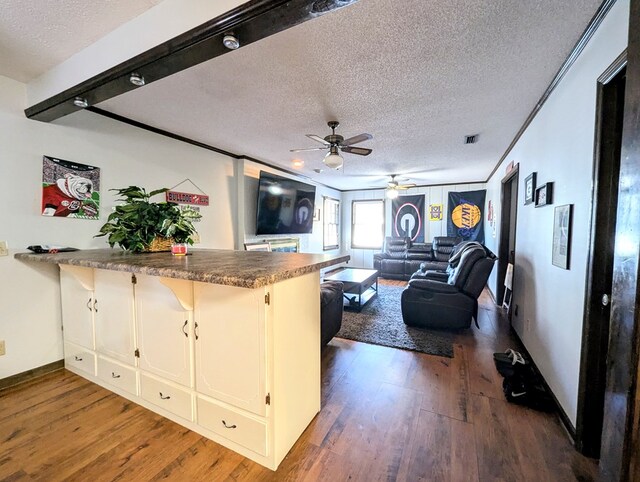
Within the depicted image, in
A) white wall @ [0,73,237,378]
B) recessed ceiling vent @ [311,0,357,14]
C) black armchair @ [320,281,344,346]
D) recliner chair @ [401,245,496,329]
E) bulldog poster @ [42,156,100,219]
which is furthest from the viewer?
recliner chair @ [401,245,496,329]

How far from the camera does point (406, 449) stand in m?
1.54

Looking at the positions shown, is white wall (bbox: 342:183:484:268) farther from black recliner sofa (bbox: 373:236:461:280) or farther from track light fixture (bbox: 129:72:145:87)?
track light fixture (bbox: 129:72:145:87)

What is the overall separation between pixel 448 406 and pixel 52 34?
3.64 metres

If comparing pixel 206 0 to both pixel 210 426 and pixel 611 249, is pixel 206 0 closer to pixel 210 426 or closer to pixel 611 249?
pixel 210 426

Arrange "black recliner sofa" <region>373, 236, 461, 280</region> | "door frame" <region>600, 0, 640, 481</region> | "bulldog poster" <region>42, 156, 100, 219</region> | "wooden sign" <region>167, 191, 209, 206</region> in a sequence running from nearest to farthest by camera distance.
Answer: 1. "door frame" <region>600, 0, 640, 481</region>
2. "bulldog poster" <region>42, 156, 100, 219</region>
3. "wooden sign" <region>167, 191, 209, 206</region>
4. "black recliner sofa" <region>373, 236, 461, 280</region>

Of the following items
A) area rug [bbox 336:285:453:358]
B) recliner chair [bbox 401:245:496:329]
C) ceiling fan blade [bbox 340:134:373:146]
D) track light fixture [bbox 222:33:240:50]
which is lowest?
area rug [bbox 336:285:453:358]

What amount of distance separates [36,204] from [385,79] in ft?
10.1

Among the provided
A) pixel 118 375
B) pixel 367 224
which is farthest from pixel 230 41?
pixel 367 224

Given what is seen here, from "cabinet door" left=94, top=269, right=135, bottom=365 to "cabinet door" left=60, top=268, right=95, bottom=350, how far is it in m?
0.12

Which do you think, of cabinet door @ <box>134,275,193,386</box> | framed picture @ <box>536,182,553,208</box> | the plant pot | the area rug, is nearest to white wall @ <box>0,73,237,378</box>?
the plant pot

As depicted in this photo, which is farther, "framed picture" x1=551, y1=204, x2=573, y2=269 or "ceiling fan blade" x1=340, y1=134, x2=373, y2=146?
"ceiling fan blade" x1=340, y1=134, x2=373, y2=146

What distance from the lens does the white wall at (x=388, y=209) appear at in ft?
22.7

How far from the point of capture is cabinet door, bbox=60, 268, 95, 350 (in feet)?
6.99

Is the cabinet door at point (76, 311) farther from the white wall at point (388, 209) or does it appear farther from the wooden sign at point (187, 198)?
A: the white wall at point (388, 209)
